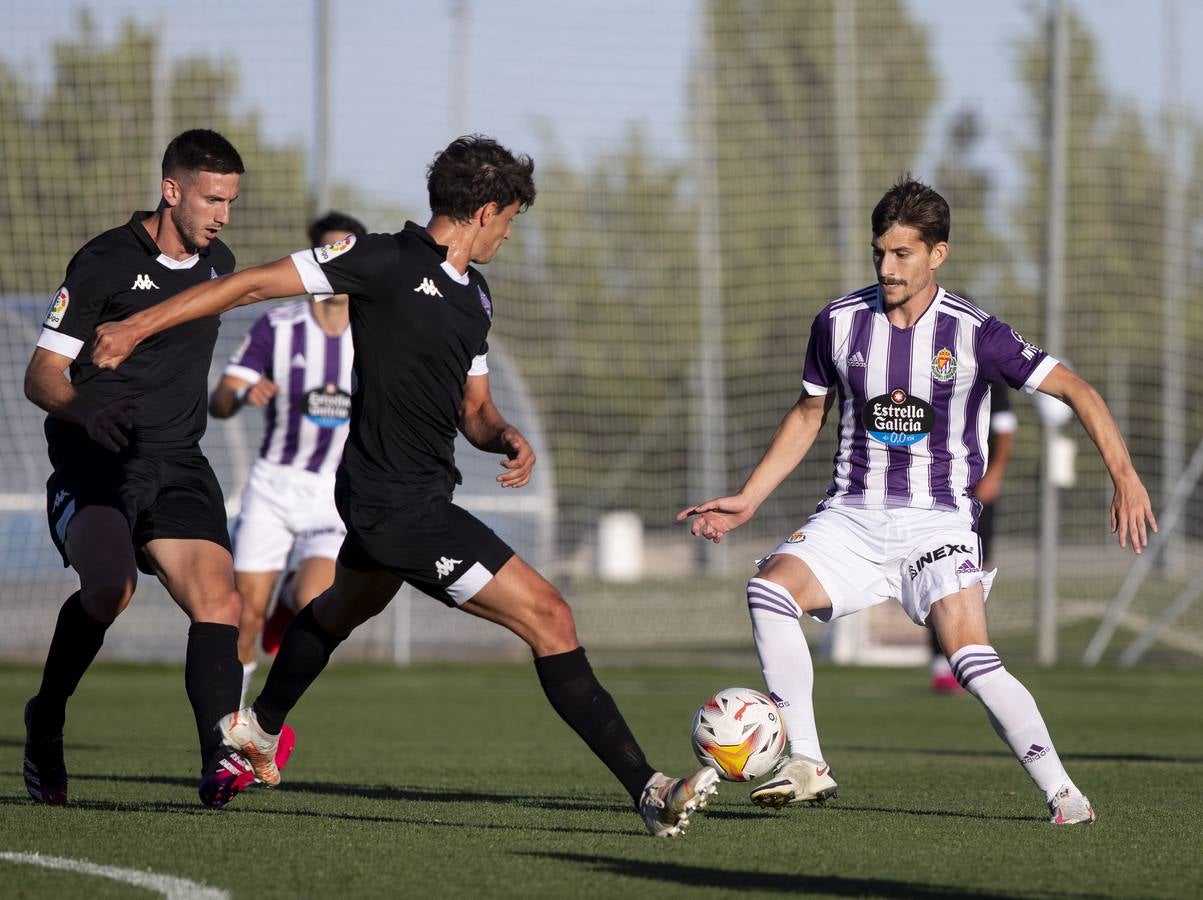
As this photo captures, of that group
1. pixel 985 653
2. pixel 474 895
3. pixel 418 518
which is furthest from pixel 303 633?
pixel 985 653

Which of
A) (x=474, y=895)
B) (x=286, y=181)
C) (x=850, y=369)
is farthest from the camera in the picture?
(x=286, y=181)

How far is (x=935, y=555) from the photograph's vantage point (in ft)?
19.2

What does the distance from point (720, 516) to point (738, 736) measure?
85cm

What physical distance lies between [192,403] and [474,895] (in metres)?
2.75

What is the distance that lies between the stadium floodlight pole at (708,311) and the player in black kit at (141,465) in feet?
42.1

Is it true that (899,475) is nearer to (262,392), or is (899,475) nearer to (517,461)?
(517,461)

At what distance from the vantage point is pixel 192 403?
6223 millimetres

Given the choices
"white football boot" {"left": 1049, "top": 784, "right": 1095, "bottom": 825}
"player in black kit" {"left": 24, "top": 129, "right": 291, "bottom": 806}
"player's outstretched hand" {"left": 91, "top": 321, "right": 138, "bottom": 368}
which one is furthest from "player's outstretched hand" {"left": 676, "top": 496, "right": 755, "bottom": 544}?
"player's outstretched hand" {"left": 91, "top": 321, "right": 138, "bottom": 368}

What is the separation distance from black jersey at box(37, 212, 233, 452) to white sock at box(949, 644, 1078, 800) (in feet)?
9.56

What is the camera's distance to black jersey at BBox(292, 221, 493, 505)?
5184 millimetres

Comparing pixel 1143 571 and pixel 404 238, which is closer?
pixel 404 238

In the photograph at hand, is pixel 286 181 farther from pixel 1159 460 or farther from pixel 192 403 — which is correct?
pixel 192 403

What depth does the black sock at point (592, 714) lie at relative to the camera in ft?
16.8

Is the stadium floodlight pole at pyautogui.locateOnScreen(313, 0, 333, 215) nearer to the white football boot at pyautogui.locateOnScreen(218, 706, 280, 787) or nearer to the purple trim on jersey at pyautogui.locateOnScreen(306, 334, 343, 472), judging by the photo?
the purple trim on jersey at pyautogui.locateOnScreen(306, 334, 343, 472)
